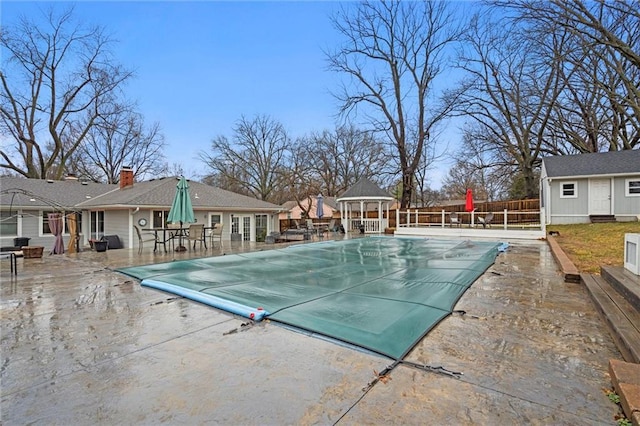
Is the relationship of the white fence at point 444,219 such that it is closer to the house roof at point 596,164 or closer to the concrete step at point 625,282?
the house roof at point 596,164

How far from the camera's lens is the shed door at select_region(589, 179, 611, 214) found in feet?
53.0

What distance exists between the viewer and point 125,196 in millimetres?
14578

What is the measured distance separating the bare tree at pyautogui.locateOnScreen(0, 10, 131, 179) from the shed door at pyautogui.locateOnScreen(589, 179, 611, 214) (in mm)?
29773

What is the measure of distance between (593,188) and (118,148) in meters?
32.9

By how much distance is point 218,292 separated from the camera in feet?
16.0

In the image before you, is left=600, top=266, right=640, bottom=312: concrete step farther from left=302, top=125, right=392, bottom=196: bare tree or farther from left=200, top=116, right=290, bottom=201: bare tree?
left=200, top=116, right=290, bottom=201: bare tree

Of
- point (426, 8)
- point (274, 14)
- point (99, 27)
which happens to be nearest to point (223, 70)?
point (274, 14)

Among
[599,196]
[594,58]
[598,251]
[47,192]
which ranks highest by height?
[594,58]

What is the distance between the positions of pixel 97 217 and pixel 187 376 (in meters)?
16.3

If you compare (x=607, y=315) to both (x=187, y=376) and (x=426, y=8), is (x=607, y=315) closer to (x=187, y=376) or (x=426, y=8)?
(x=187, y=376)

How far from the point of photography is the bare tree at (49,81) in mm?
20594

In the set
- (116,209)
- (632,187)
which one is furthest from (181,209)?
(632,187)

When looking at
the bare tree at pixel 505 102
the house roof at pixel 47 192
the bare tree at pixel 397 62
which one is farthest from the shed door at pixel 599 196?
the house roof at pixel 47 192

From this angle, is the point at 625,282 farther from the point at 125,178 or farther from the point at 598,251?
the point at 125,178
